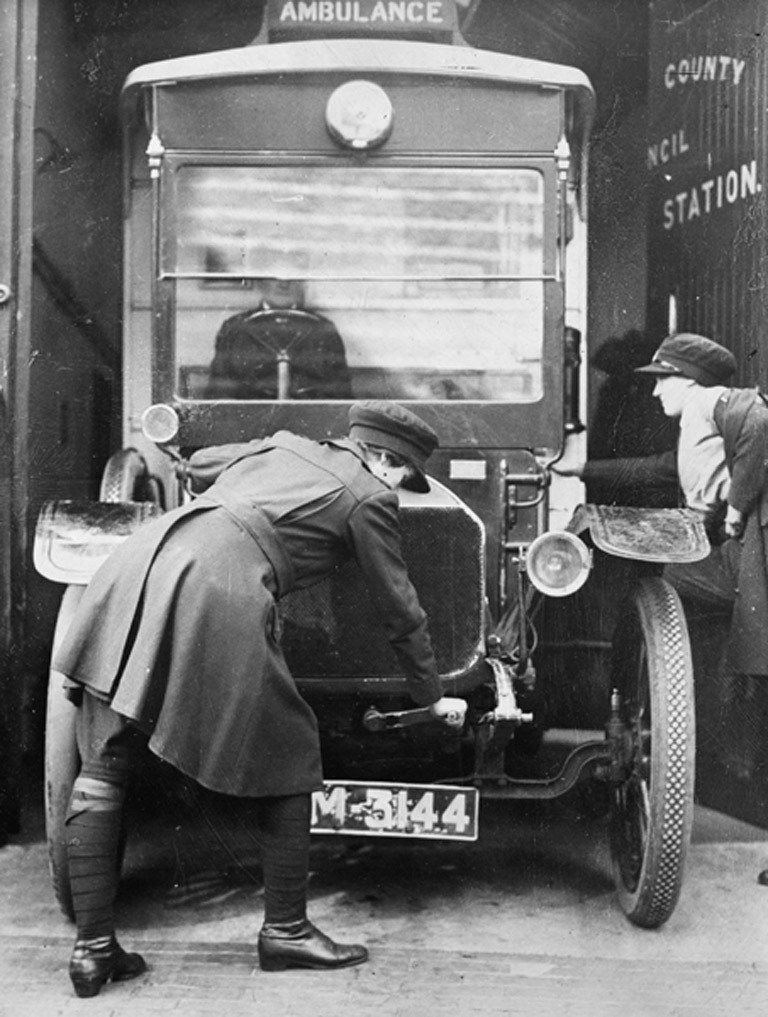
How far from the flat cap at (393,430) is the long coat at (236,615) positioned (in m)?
0.08

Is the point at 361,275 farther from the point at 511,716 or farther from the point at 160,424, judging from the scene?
the point at 511,716

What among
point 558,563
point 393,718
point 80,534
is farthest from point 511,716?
point 80,534

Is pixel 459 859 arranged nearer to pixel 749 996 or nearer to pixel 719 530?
pixel 749 996

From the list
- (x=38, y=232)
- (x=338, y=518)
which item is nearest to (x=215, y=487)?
(x=338, y=518)

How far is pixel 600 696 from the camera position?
4.73m

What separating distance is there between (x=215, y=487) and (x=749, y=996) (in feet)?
5.76

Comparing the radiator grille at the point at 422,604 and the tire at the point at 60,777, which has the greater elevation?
the radiator grille at the point at 422,604

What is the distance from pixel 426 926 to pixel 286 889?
0.57 metres

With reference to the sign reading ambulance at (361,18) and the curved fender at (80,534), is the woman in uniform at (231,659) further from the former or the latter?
the sign reading ambulance at (361,18)

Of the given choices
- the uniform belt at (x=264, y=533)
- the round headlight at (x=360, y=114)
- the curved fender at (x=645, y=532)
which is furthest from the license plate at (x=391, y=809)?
the round headlight at (x=360, y=114)

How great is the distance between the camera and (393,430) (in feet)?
→ 10.1

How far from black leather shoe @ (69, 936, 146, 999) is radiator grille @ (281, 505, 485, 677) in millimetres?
833

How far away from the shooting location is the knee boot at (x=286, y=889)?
9.68 ft

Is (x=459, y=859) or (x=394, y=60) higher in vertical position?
(x=394, y=60)
